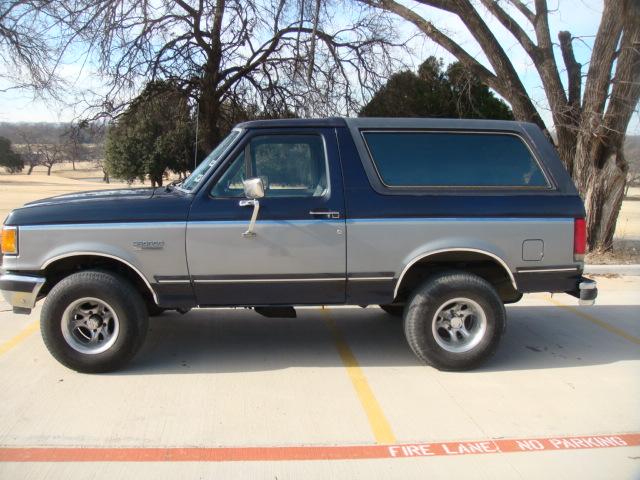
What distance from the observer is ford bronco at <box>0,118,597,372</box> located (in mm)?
4699

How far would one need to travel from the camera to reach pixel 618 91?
933 cm

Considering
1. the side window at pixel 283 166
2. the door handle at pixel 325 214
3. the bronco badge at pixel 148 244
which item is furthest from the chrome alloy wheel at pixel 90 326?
the door handle at pixel 325 214

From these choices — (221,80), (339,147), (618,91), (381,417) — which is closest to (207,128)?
(221,80)

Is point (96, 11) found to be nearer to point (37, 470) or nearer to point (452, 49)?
point (452, 49)

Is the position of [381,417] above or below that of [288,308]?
below

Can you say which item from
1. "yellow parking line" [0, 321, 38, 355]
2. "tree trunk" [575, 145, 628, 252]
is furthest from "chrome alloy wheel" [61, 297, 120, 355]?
"tree trunk" [575, 145, 628, 252]

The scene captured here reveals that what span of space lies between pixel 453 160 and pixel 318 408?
7.80ft

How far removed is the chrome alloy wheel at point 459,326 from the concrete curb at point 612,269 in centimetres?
484

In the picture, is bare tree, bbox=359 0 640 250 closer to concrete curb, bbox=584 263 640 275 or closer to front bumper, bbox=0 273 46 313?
concrete curb, bbox=584 263 640 275

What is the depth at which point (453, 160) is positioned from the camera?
16.6 feet

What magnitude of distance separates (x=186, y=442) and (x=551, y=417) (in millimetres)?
2557

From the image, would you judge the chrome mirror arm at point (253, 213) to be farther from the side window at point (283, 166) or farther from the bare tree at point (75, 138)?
the bare tree at point (75, 138)

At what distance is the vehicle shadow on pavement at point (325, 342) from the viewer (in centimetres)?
522

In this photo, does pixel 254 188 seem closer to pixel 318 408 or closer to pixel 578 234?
pixel 318 408
